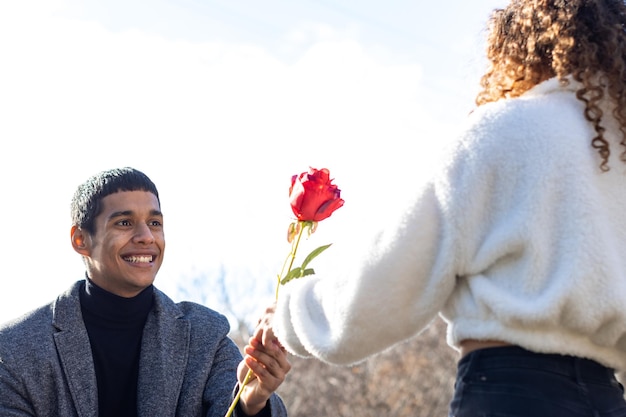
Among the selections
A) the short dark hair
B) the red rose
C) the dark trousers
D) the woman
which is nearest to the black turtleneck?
the short dark hair

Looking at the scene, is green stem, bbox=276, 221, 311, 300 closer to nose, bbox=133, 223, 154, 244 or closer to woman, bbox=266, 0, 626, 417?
woman, bbox=266, 0, 626, 417

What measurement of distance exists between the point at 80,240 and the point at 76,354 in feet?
1.52

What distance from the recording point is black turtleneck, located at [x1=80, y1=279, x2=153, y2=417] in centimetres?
347

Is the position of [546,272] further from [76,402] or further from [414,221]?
[76,402]

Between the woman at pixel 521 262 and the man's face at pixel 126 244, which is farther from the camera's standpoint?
the man's face at pixel 126 244

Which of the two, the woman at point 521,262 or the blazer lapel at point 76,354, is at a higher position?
the woman at point 521,262

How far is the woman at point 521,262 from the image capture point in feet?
6.51

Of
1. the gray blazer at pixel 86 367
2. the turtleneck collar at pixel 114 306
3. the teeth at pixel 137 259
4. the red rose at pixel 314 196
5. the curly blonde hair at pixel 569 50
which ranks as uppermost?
the curly blonde hair at pixel 569 50

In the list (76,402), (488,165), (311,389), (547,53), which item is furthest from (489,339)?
(311,389)

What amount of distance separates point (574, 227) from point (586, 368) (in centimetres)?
30

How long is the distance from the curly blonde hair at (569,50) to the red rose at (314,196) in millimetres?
466

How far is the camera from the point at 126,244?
352cm

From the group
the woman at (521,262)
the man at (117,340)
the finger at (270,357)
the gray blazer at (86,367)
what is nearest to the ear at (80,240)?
the man at (117,340)

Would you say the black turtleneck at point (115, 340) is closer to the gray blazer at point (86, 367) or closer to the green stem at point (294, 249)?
the gray blazer at point (86, 367)
